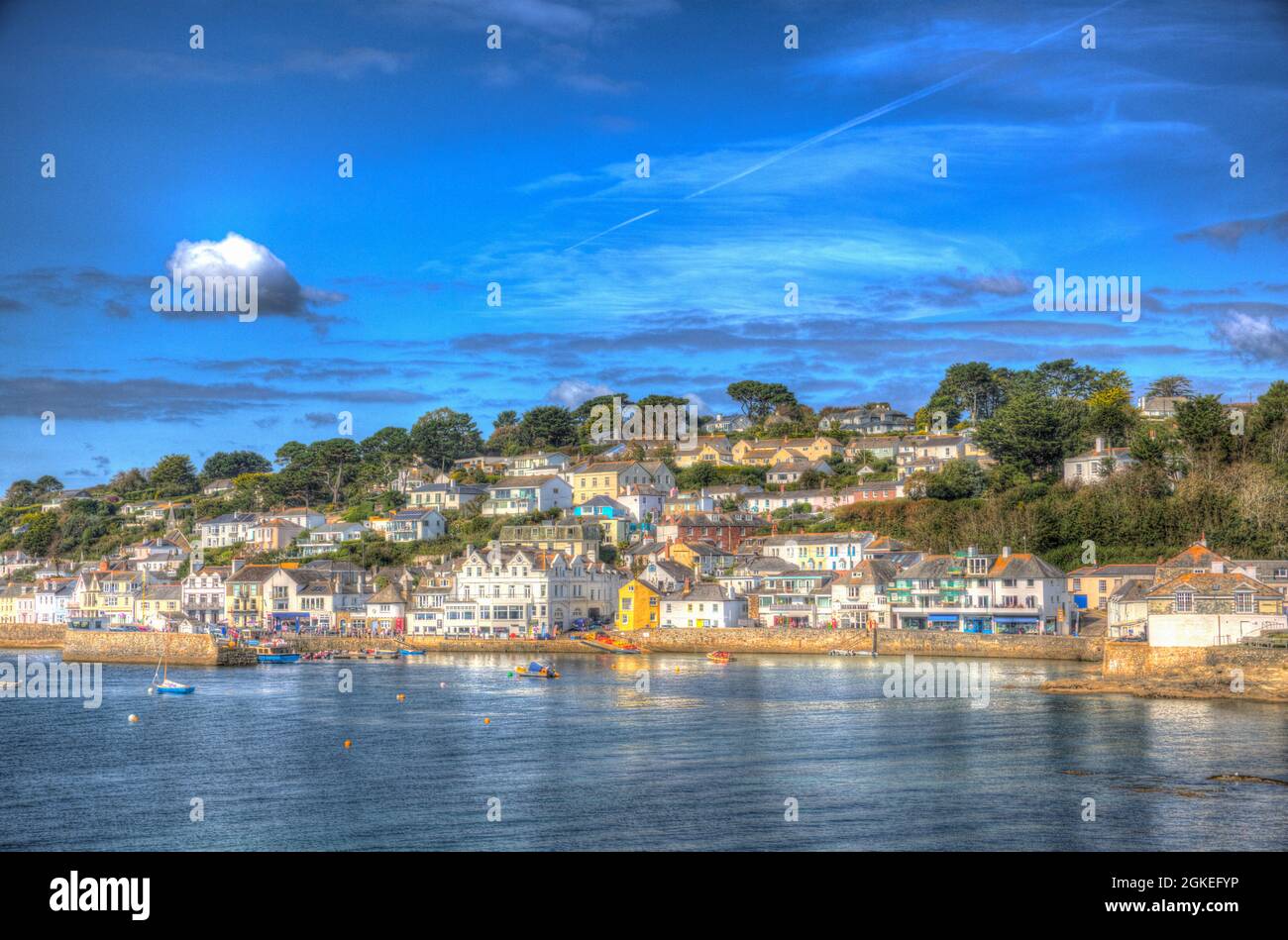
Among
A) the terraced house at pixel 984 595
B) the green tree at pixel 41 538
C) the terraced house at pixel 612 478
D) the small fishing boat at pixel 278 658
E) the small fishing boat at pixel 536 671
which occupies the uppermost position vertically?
the terraced house at pixel 612 478

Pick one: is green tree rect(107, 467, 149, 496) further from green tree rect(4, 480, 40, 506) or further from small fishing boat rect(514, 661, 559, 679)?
small fishing boat rect(514, 661, 559, 679)

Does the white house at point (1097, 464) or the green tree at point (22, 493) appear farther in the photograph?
the green tree at point (22, 493)

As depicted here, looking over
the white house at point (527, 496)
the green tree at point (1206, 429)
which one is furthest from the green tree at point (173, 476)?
the green tree at point (1206, 429)

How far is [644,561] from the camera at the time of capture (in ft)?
188

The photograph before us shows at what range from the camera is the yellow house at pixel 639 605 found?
51250mm

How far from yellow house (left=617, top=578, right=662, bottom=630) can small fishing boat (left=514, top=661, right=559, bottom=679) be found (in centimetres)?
844

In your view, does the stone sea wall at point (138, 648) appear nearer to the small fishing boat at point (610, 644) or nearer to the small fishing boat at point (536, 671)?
the small fishing boat at point (536, 671)

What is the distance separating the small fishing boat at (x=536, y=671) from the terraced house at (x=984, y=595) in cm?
1460

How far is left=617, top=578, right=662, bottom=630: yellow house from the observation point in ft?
168

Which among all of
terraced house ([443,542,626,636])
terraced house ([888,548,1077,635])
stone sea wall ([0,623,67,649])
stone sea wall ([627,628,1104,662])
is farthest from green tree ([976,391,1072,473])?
stone sea wall ([0,623,67,649])

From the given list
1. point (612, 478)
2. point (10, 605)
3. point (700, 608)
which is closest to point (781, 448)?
point (612, 478)

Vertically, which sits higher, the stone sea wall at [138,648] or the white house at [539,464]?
the white house at [539,464]

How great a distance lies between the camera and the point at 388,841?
55.8ft

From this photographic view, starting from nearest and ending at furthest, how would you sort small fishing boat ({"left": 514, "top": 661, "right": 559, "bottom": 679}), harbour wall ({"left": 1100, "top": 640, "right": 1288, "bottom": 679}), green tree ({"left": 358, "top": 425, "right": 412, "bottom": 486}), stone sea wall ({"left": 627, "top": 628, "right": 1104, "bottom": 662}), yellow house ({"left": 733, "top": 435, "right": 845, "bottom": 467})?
1. harbour wall ({"left": 1100, "top": 640, "right": 1288, "bottom": 679})
2. small fishing boat ({"left": 514, "top": 661, "right": 559, "bottom": 679})
3. stone sea wall ({"left": 627, "top": 628, "right": 1104, "bottom": 662})
4. yellow house ({"left": 733, "top": 435, "right": 845, "bottom": 467})
5. green tree ({"left": 358, "top": 425, "right": 412, "bottom": 486})
